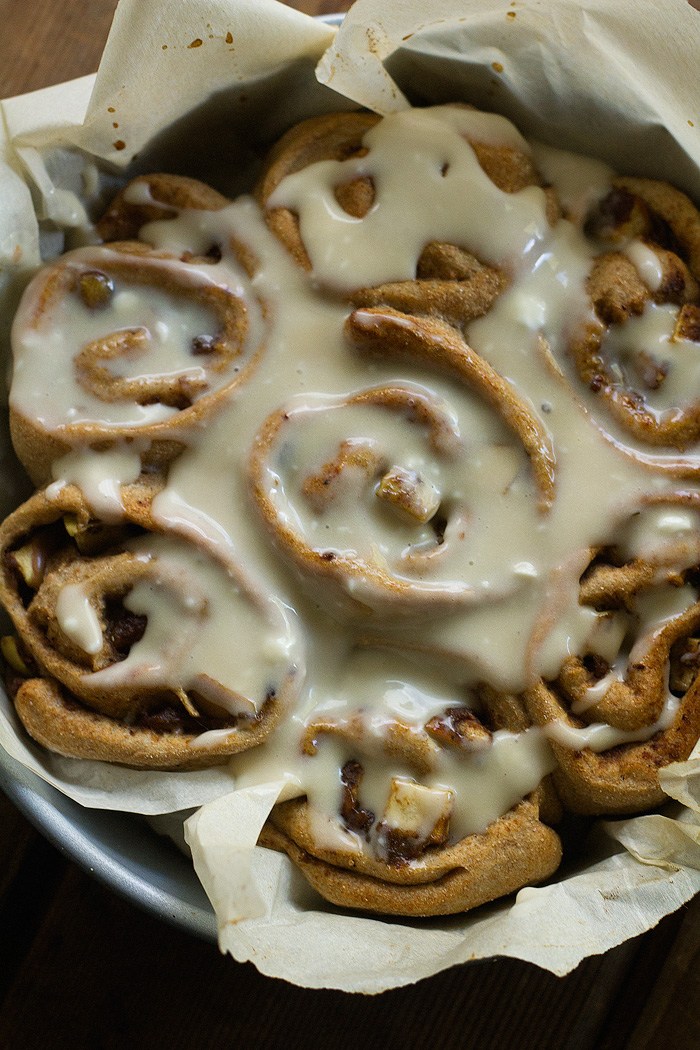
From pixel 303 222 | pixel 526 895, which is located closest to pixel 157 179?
pixel 303 222

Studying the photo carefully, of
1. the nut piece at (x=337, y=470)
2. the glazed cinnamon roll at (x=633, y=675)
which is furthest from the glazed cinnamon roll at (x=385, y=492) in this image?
the glazed cinnamon roll at (x=633, y=675)

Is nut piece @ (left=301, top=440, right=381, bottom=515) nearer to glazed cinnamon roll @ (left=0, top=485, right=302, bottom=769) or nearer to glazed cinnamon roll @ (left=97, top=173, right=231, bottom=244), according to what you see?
glazed cinnamon roll @ (left=0, top=485, right=302, bottom=769)

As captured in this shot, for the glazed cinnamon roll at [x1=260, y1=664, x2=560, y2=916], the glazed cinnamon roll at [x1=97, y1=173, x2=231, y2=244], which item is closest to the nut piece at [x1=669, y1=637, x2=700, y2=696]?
the glazed cinnamon roll at [x1=260, y1=664, x2=560, y2=916]

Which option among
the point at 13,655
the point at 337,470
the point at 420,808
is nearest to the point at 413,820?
the point at 420,808

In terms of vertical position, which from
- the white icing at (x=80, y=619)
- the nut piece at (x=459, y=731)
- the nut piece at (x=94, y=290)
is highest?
the nut piece at (x=94, y=290)

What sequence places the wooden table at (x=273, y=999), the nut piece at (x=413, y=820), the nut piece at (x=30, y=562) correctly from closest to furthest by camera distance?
the nut piece at (x=413, y=820)
the nut piece at (x=30, y=562)
the wooden table at (x=273, y=999)

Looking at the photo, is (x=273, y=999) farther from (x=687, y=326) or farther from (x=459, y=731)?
(x=687, y=326)

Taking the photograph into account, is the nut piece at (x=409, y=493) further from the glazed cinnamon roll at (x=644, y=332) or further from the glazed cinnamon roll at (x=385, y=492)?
the glazed cinnamon roll at (x=644, y=332)
